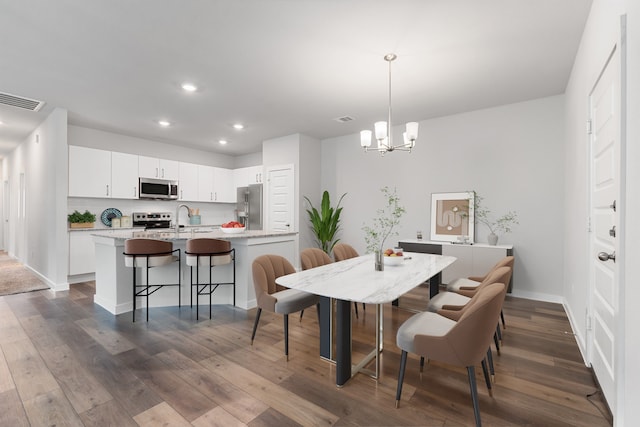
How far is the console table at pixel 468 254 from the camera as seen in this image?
3.99m

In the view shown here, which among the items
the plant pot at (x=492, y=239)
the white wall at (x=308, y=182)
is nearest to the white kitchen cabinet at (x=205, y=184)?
the white wall at (x=308, y=182)

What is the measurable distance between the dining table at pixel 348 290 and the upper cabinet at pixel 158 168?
4.82 metres

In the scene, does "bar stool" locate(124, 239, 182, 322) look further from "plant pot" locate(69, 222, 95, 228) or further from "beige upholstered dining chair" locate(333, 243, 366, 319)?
"plant pot" locate(69, 222, 95, 228)

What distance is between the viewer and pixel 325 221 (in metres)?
5.71

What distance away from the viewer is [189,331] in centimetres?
301

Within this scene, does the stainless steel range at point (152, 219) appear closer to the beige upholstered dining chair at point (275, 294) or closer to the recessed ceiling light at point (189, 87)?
the recessed ceiling light at point (189, 87)

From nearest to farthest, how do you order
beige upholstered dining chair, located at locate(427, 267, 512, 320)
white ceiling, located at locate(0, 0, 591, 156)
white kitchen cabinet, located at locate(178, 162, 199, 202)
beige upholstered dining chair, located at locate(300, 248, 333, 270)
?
beige upholstered dining chair, located at locate(427, 267, 512, 320), white ceiling, located at locate(0, 0, 591, 156), beige upholstered dining chair, located at locate(300, 248, 333, 270), white kitchen cabinet, located at locate(178, 162, 199, 202)

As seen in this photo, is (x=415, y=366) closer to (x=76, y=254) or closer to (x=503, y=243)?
(x=503, y=243)

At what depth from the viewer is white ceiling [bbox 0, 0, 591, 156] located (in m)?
2.29

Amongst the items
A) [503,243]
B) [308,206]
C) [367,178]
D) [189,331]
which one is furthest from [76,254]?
[503,243]

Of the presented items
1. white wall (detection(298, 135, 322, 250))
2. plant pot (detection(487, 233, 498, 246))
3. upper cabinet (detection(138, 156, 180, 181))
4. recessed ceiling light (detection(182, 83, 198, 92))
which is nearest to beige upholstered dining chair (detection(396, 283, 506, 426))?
plant pot (detection(487, 233, 498, 246))

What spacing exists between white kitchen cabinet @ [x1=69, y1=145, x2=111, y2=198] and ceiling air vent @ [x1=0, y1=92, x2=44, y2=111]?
0.75 meters

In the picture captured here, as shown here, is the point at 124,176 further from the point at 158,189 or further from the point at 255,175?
the point at 255,175

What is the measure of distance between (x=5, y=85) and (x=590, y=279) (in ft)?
20.3
